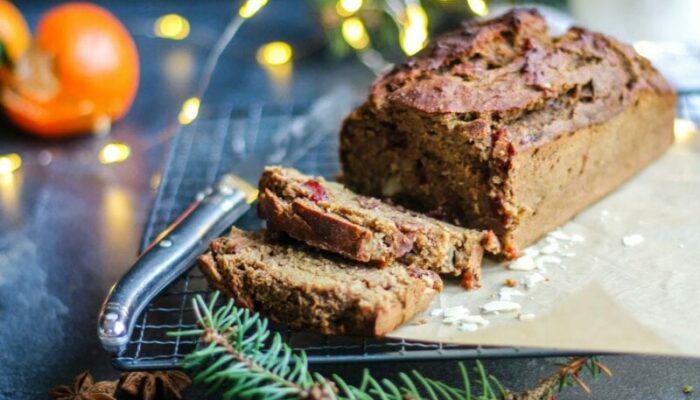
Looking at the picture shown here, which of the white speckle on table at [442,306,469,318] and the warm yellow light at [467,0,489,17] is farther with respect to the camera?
the warm yellow light at [467,0,489,17]

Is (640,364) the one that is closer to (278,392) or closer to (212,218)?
(278,392)

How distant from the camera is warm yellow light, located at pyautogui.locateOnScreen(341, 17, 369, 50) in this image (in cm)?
455

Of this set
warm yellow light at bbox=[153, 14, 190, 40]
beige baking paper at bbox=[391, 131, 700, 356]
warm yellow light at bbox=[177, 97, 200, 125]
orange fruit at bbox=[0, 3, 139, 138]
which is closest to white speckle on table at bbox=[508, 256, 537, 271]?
beige baking paper at bbox=[391, 131, 700, 356]

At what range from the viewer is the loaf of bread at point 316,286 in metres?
2.43

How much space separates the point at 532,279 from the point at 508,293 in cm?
11

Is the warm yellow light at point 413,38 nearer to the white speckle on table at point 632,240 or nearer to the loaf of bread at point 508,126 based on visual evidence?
the loaf of bread at point 508,126

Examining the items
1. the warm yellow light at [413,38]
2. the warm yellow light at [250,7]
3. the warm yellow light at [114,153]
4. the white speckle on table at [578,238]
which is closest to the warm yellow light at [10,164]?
the warm yellow light at [114,153]

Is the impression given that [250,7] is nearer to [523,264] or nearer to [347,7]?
[347,7]

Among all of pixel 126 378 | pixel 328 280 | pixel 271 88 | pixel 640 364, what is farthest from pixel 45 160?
pixel 640 364

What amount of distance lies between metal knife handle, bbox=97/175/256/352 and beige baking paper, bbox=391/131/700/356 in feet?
2.45

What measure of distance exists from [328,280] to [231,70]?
257cm

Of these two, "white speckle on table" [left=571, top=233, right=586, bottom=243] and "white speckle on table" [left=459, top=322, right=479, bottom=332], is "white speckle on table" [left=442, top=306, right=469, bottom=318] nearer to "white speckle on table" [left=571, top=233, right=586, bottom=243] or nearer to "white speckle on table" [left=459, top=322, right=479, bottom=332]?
"white speckle on table" [left=459, top=322, right=479, bottom=332]

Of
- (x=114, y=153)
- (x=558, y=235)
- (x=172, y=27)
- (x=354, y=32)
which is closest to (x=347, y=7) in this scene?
(x=354, y=32)

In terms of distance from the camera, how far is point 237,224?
321 centimetres
